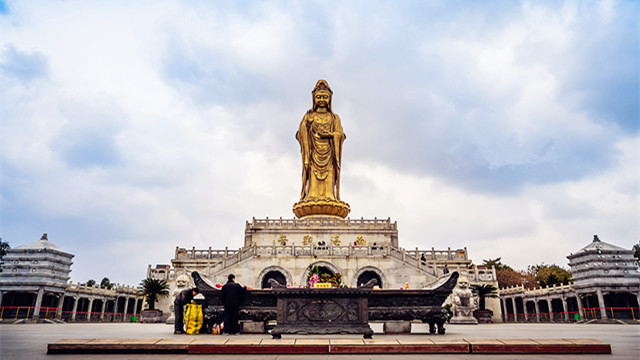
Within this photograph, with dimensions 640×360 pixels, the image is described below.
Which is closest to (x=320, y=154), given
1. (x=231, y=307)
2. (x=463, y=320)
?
(x=463, y=320)

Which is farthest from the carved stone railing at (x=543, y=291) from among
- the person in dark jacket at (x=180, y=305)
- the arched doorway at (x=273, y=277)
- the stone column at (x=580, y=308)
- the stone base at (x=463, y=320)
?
the person in dark jacket at (x=180, y=305)

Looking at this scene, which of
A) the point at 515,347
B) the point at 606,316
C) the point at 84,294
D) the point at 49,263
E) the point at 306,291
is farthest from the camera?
the point at 84,294

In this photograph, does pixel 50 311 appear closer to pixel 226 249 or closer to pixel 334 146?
pixel 226 249

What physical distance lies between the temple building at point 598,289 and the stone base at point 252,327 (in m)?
22.5

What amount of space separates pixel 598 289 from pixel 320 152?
24.7 metres

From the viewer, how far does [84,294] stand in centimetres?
2903

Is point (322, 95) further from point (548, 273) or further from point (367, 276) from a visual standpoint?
point (548, 273)

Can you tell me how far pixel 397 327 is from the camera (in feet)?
35.3

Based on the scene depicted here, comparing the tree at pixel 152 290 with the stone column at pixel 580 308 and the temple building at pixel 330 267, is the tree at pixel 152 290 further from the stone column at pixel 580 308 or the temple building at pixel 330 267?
the stone column at pixel 580 308

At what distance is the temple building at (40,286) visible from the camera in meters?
24.7

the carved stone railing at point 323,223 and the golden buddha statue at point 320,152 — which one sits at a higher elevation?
the golden buddha statue at point 320,152

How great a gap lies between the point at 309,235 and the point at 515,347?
28.5 m

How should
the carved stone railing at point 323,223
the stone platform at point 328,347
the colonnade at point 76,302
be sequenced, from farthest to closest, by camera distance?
the carved stone railing at point 323,223 < the colonnade at point 76,302 < the stone platform at point 328,347

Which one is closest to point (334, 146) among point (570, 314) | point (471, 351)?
point (570, 314)
